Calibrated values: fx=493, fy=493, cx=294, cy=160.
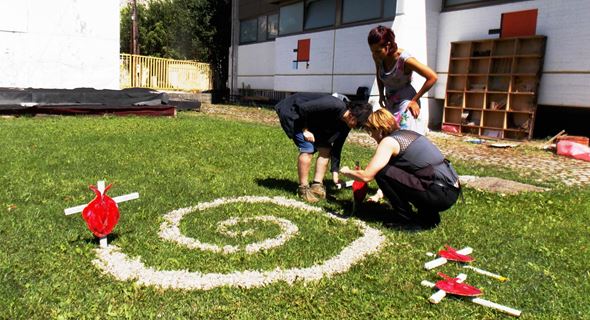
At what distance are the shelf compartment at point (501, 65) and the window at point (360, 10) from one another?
186 inches

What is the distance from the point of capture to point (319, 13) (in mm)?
20156

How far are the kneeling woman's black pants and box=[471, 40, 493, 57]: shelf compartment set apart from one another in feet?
34.7

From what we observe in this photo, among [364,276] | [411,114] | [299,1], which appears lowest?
[364,276]

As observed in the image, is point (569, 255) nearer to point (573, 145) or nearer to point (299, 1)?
point (573, 145)

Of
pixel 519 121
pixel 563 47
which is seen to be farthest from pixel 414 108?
pixel 519 121

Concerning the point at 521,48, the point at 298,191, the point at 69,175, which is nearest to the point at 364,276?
the point at 298,191

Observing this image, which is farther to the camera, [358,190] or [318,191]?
[318,191]

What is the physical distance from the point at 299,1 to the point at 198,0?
12.8 meters

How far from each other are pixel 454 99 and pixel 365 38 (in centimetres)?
436

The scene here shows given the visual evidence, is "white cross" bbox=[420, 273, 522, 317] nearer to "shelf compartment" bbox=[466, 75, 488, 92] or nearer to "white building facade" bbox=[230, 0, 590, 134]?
"white building facade" bbox=[230, 0, 590, 134]

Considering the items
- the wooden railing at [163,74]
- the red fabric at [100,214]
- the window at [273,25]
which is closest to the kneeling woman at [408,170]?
the red fabric at [100,214]

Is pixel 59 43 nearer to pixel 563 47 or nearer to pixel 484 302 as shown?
pixel 563 47

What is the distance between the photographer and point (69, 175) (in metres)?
6.66

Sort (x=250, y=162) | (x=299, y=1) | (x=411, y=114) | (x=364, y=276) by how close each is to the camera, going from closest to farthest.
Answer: (x=364, y=276) → (x=411, y=114) → (x=250, y=162) → (x=299, y=1)
